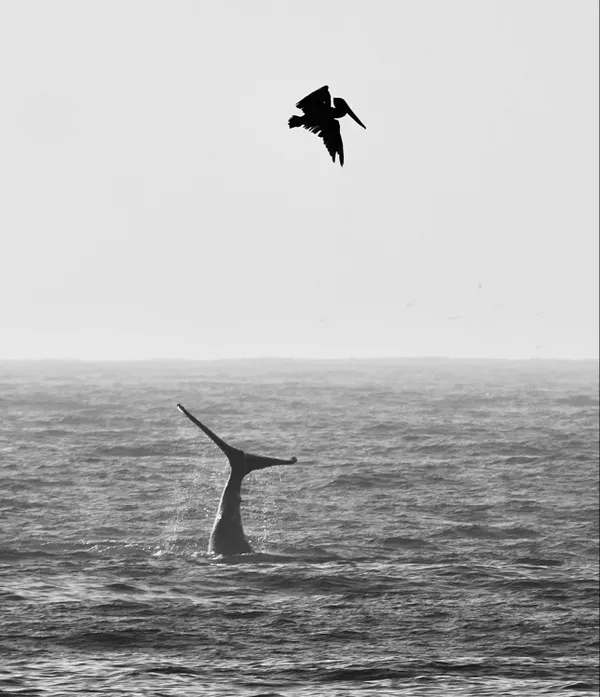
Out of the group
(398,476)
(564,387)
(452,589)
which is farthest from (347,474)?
(564,387)

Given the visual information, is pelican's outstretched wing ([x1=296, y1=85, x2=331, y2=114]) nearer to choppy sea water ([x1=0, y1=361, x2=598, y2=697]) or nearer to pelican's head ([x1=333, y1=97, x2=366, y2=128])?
pelican's head ([x1=333, y1=97, x2=366, y2=128])

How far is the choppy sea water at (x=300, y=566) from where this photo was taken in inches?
1227

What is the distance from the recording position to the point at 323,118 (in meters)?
17.7

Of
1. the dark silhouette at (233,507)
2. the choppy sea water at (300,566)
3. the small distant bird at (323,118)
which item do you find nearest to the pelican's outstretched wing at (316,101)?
the small distant bird at (323,118)

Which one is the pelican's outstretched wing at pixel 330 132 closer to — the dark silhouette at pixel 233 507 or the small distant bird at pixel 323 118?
the small distant bird at pixel 323 118

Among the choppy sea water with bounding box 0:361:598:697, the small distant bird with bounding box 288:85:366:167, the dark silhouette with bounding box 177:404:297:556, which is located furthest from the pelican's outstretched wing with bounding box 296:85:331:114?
the dark silhouette with bounding box 177:404:297:556

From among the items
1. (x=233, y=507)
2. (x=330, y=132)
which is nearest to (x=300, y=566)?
(x=233, y=507)

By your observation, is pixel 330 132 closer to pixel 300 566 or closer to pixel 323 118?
pixel 323 118

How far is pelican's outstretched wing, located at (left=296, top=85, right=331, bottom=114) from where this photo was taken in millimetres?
Result: 17484

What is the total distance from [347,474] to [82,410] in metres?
35.9

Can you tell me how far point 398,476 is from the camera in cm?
6900

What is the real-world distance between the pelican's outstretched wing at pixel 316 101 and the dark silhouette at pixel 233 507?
23.7m

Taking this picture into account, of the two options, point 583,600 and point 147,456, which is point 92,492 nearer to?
point 147,456

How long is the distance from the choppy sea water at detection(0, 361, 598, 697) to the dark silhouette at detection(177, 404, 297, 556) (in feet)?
2.27
